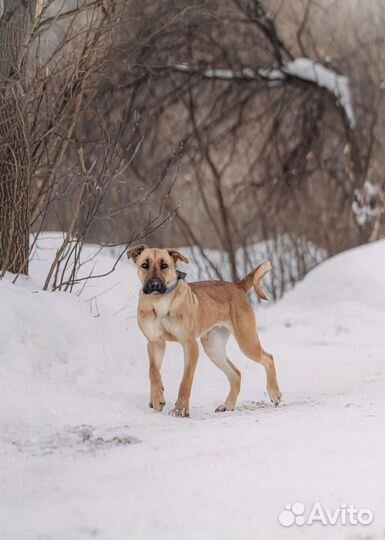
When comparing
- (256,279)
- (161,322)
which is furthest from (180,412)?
(256,279)

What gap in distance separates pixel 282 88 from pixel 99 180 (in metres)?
9.67

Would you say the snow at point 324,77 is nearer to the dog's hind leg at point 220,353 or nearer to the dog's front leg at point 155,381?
the dog's hind leg at point 220,353

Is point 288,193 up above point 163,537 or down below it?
above

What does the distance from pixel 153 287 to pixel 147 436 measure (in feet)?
4.16

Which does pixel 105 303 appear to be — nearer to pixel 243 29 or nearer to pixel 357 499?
pixel 357 499

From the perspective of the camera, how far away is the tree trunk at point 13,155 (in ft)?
29.6

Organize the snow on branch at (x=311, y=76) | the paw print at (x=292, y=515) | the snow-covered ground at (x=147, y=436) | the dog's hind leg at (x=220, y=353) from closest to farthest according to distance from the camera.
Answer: the paw print at (x=292, y=515) < the snow-covered ground at (x=147, y=436) < the dog's hind leg at (x=220, y=353) < the snow on branch at (x=311, y=76)

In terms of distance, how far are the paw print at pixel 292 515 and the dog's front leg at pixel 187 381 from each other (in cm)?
283

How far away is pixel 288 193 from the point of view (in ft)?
58.9

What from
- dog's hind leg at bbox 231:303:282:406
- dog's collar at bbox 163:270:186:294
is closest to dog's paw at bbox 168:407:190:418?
dog's collar at bbox 163:270:186:294

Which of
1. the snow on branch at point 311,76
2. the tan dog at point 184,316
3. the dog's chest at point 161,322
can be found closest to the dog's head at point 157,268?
the tan dog at point 184,316

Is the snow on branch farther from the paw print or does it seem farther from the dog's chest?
the paw print

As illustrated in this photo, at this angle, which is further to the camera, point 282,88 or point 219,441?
point 282,88

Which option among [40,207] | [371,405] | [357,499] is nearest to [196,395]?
[371,405]
